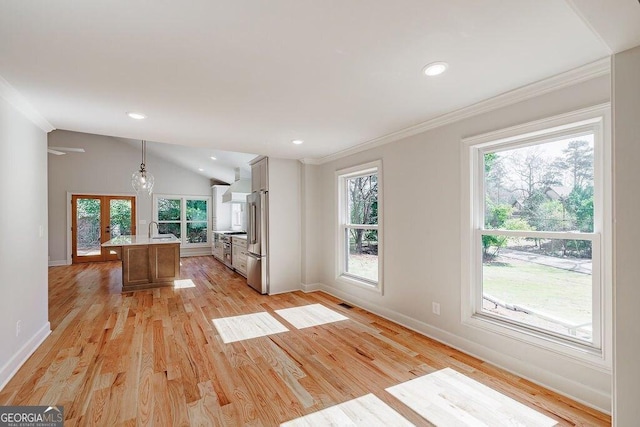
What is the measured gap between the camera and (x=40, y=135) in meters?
2.93

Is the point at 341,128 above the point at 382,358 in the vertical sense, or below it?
above

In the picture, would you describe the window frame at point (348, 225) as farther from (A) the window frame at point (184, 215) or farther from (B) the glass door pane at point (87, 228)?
(B) the glass door pane at point (87, 228)

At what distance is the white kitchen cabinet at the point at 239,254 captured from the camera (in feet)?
20.0

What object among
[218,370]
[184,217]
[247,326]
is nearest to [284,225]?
[247,326]

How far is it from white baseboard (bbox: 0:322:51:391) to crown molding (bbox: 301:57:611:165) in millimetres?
4117

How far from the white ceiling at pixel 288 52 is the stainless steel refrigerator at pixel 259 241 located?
2247 mm

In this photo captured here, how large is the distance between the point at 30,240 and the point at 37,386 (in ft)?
4.36

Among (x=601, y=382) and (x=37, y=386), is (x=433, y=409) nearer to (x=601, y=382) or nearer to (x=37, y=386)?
(x=601, y=382)

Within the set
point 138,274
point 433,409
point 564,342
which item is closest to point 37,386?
point 433,409

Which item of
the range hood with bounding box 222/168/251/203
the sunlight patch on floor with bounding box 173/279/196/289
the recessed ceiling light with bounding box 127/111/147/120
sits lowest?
the sunlight patch on floor with bounding box 173/279/196/289

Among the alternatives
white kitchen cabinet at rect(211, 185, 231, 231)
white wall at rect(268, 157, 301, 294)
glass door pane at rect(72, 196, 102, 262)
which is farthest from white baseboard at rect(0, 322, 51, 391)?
white kitchen cabinet at rect(211, 185, 231, 231)

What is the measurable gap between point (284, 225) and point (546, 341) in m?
3.71

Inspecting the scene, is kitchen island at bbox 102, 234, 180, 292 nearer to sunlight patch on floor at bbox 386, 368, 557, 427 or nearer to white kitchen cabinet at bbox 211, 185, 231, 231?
white kitchen cabinet at bbox 211, 185, 231, 231

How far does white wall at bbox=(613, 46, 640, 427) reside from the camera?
1.16 metres
